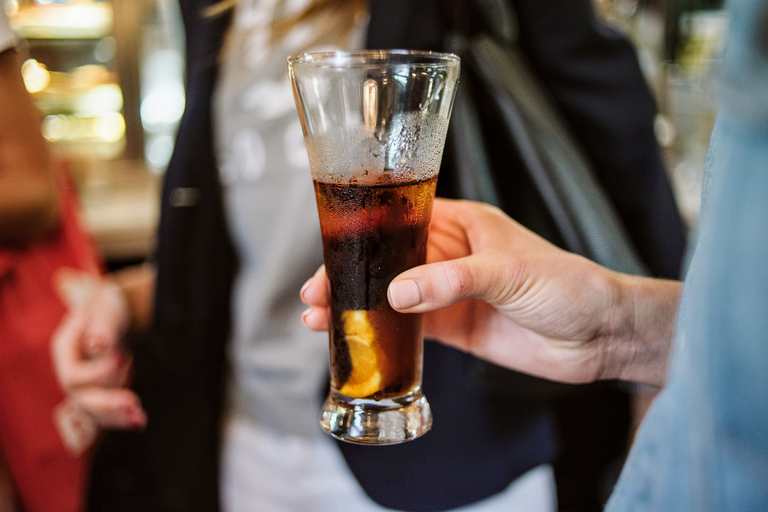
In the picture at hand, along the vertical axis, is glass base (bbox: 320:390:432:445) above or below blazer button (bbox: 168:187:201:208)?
below

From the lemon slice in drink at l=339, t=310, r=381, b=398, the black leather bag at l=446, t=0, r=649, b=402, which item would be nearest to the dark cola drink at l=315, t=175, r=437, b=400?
the lemon slice in drink at l=339, t=310, r=381, b=398

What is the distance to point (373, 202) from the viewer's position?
2.01 feet

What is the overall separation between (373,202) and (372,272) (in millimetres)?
81

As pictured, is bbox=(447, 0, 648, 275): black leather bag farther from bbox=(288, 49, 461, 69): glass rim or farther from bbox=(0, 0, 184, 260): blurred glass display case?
bbox=(0, 0, 184, 260): blurred glass display case

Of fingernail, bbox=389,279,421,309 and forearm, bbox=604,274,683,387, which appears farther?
forearm, bbox=604,274,683,387

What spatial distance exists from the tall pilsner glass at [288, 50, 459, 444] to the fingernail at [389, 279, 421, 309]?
5cm

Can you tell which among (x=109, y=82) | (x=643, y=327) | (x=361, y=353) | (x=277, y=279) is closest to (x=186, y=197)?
(x=277, y=279)

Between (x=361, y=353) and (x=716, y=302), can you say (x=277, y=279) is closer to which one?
(x=361, y=353)

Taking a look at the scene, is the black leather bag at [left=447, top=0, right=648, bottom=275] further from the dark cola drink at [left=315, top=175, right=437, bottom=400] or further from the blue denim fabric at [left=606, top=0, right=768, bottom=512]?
the blue denim fabric at [left=606, top=0, right=768, bottom=512]

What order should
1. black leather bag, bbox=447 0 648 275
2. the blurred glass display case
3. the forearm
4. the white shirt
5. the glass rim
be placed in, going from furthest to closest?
the blurred glass display case < the white shirt < black leather bag, bbox=447 0 648 275 < the forearm < the glass rim

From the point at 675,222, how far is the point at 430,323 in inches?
21.8

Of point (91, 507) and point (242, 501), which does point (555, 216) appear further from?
point (91, 507)

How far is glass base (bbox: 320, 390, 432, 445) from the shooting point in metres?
0.67

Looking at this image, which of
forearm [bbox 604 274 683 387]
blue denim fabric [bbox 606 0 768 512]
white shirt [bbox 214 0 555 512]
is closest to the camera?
blue denim fabric [bbox 606 0 768 512]
